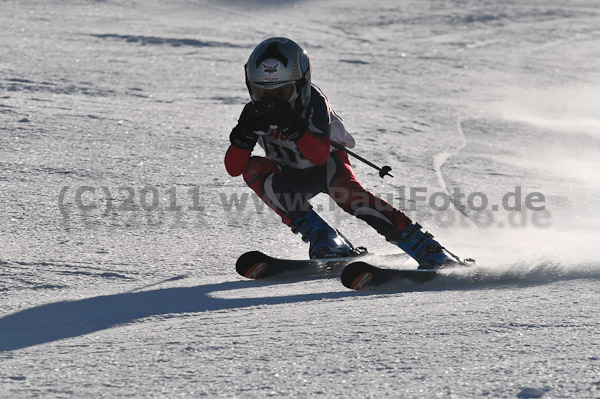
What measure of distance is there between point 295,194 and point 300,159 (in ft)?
0.61

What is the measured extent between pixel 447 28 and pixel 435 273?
11441 millimetres

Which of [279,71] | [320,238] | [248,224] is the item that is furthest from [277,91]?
[248,224]

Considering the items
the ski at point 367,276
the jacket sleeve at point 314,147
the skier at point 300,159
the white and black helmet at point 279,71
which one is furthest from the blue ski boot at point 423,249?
the white and black helmet at point 279,71

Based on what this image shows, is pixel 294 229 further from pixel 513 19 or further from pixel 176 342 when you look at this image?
pixel 513 19

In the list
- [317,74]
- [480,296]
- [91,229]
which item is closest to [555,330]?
[480,296]

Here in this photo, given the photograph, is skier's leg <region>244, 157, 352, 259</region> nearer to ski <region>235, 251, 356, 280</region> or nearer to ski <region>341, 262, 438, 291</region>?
ski <region>235, 251, 356, 280</region>

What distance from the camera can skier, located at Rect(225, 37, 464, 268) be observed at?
4.02 m

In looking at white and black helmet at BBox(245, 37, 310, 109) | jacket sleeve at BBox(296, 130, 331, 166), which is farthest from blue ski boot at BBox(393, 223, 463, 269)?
white and black helmet at BBox(245, 37, 310, 109)

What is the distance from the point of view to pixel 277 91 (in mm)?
4082

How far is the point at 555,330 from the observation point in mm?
2756

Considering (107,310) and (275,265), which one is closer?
(107,310)

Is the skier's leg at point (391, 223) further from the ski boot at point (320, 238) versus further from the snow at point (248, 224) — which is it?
the snow at point (248, 224)

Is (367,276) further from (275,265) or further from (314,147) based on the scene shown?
(314,147)

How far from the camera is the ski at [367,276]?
145 inches
